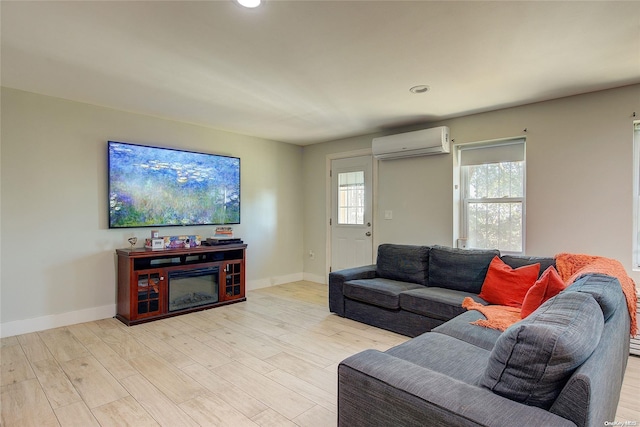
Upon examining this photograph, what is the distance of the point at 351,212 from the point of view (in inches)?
208

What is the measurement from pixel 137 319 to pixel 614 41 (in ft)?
15.6

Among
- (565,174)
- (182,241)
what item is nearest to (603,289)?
(565,174)

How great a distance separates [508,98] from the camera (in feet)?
11.2

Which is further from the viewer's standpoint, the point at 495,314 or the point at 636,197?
the point at 636,197

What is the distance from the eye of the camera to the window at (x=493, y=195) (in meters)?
3.73

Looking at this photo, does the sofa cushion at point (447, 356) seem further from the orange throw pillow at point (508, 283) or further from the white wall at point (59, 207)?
the white wall at point (59, 207)

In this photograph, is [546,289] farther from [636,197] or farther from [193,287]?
[193,287]

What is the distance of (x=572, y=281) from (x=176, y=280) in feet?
12.3

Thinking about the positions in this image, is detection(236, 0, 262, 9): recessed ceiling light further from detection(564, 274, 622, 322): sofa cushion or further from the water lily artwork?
the water lily artwork

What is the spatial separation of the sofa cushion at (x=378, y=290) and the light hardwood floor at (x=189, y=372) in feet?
0.95

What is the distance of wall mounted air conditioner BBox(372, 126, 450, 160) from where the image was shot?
13.2 ft

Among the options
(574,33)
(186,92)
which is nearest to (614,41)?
(574,33)

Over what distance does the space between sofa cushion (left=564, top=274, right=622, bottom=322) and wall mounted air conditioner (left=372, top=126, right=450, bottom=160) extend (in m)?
2.43

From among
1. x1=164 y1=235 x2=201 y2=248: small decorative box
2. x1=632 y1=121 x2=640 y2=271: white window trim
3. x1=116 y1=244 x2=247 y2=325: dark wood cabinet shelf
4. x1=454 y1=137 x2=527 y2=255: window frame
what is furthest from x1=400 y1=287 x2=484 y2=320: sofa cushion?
x1=164 y1=235 x2=201 y2=248: small decorative box
